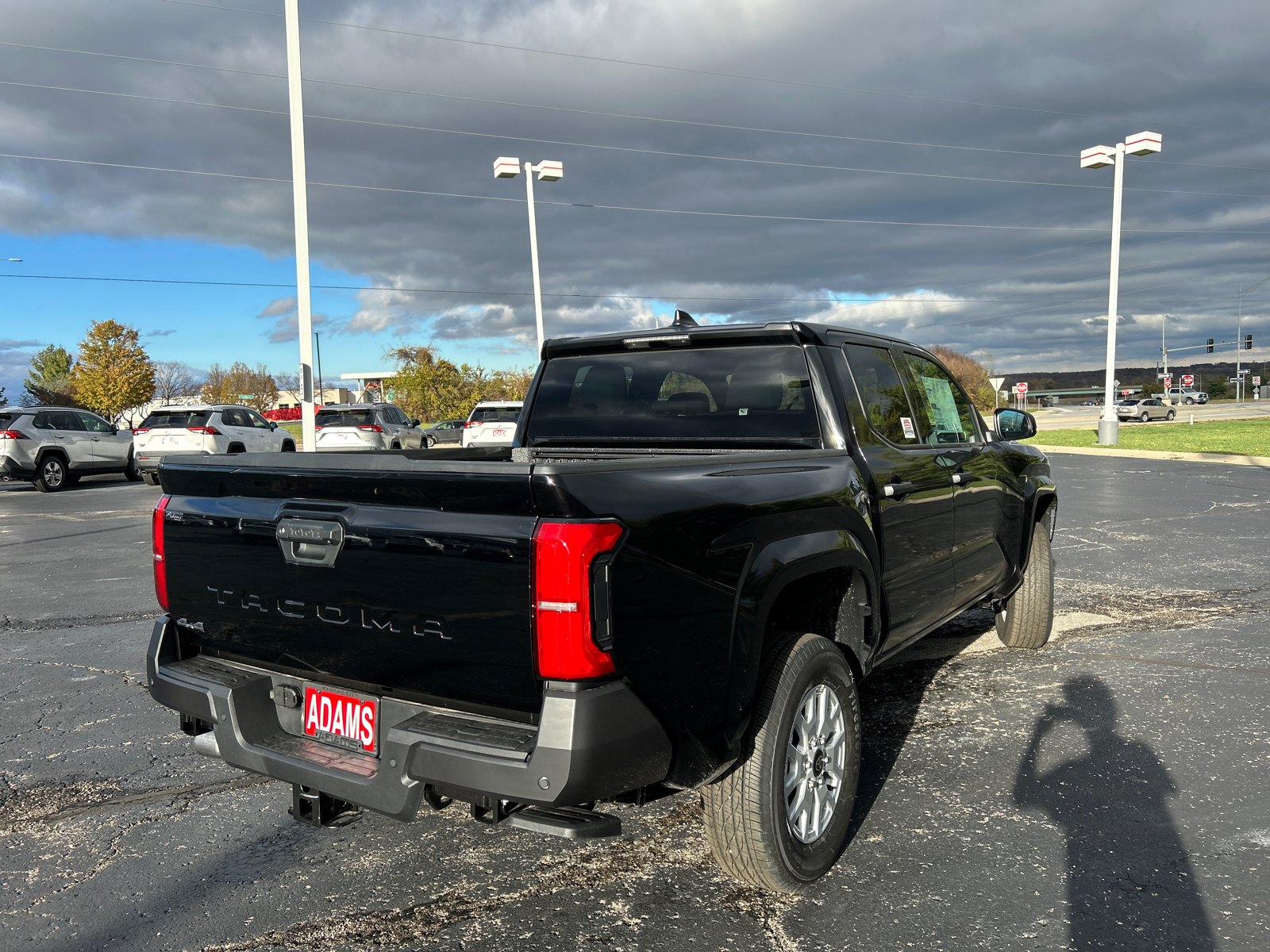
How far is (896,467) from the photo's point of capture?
13.0 ft

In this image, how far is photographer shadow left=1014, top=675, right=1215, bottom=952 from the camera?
2816mm

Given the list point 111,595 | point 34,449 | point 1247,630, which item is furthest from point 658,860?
point 34,449

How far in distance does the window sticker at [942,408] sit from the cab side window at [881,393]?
1.17 feet

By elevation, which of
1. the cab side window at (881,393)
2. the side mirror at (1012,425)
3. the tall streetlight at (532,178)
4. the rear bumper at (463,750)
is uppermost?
the tall streetlight at (532,178)

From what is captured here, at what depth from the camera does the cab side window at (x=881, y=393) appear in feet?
13.3

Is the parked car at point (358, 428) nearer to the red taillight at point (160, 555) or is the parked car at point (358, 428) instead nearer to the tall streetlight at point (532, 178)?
the tall streetlight at point (532, 178)

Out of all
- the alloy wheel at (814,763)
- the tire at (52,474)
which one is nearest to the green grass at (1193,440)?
the alloy wheel at (814,763)

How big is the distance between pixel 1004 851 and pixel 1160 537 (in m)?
8.28

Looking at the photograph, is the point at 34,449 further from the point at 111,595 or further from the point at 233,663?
the point at 233,663

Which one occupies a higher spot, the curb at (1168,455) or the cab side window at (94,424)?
the cab side window at (94,424)

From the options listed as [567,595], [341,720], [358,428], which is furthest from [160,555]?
[358,428]

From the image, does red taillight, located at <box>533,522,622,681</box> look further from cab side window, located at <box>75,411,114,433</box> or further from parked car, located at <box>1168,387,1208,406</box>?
parked car, located at <box>1168,387,1208,406</box>

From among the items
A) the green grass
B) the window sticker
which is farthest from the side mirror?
the green grass

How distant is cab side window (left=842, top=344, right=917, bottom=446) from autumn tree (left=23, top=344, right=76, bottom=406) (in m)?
73.0
